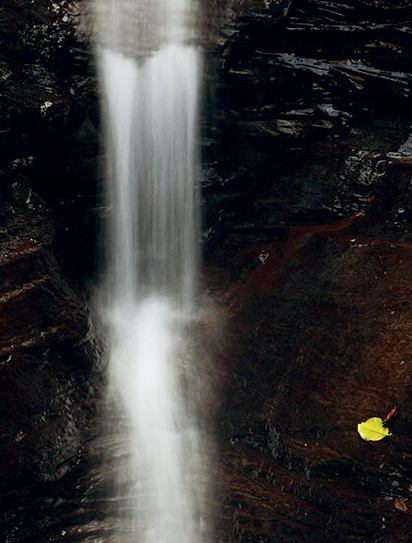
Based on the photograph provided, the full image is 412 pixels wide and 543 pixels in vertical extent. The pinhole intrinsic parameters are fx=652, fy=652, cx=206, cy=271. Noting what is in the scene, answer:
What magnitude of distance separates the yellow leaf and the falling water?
1.61m

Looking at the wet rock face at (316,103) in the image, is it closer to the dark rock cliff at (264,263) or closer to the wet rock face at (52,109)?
the dark rock cliff at (264,263)

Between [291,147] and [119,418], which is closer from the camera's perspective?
[119,418]

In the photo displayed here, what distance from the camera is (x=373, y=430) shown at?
5.73 meters

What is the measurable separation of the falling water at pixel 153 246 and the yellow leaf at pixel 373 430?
1608mm

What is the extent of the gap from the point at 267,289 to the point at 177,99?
90.0 inches

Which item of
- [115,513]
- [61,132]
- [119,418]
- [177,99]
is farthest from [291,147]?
[115,513]

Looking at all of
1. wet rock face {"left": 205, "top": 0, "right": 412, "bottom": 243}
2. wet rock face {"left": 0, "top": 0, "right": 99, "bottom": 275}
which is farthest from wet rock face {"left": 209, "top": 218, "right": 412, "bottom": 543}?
wet rock face {"left": 0, "top": 0, "right": 99, "bottom": 275}

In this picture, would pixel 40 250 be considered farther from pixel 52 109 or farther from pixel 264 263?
pixel 264 263

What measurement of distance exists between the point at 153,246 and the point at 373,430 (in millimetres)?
3164

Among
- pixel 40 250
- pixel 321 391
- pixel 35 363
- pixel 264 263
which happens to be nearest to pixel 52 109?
pixel 40 250

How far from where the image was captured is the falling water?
6.44 meters

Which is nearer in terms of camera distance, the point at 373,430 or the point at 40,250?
the point at 373,430

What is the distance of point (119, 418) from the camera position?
21.8 feet

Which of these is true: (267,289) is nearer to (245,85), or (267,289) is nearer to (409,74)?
(245,85)
